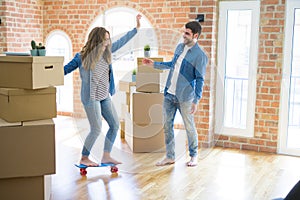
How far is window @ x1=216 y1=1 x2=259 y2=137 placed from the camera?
14.2 ft

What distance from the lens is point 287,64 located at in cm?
421

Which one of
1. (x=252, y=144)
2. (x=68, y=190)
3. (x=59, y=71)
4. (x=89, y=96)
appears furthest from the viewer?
(x=252, y=144)

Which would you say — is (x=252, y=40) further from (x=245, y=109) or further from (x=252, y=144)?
(x=252, y=144)

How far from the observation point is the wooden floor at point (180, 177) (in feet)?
10.1

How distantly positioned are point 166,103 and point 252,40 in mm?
1325

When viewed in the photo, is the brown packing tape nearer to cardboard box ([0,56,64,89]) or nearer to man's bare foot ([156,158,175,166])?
cardboard box ([0,56,64,89])

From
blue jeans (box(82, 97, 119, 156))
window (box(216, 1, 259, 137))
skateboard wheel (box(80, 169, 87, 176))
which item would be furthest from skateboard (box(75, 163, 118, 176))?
window (box(216, 1, 259, 137))

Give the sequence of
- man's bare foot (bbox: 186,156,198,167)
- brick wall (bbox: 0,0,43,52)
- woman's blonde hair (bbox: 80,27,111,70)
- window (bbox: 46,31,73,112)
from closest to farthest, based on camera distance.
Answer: woman's blonde hair (bbox: 80,27,111,70) < man's bare foot (bbox: 186,156,198,167) < brick wall (bbox: 0,0,43,52) < window (bbox: 46,31,73,112)

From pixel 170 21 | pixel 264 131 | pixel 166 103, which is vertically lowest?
pixel 264 131

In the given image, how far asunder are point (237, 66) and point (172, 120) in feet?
3.79

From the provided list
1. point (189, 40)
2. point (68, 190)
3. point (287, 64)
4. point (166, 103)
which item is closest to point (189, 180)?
point (166, 103)

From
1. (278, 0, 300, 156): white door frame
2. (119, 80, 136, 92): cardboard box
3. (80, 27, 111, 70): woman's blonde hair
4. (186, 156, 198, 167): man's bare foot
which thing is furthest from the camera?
(119, 80, 136, 92): cardboard box

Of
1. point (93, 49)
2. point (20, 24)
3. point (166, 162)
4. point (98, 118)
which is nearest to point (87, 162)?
point (98, 118)

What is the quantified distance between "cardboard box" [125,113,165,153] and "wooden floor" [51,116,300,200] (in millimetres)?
99
